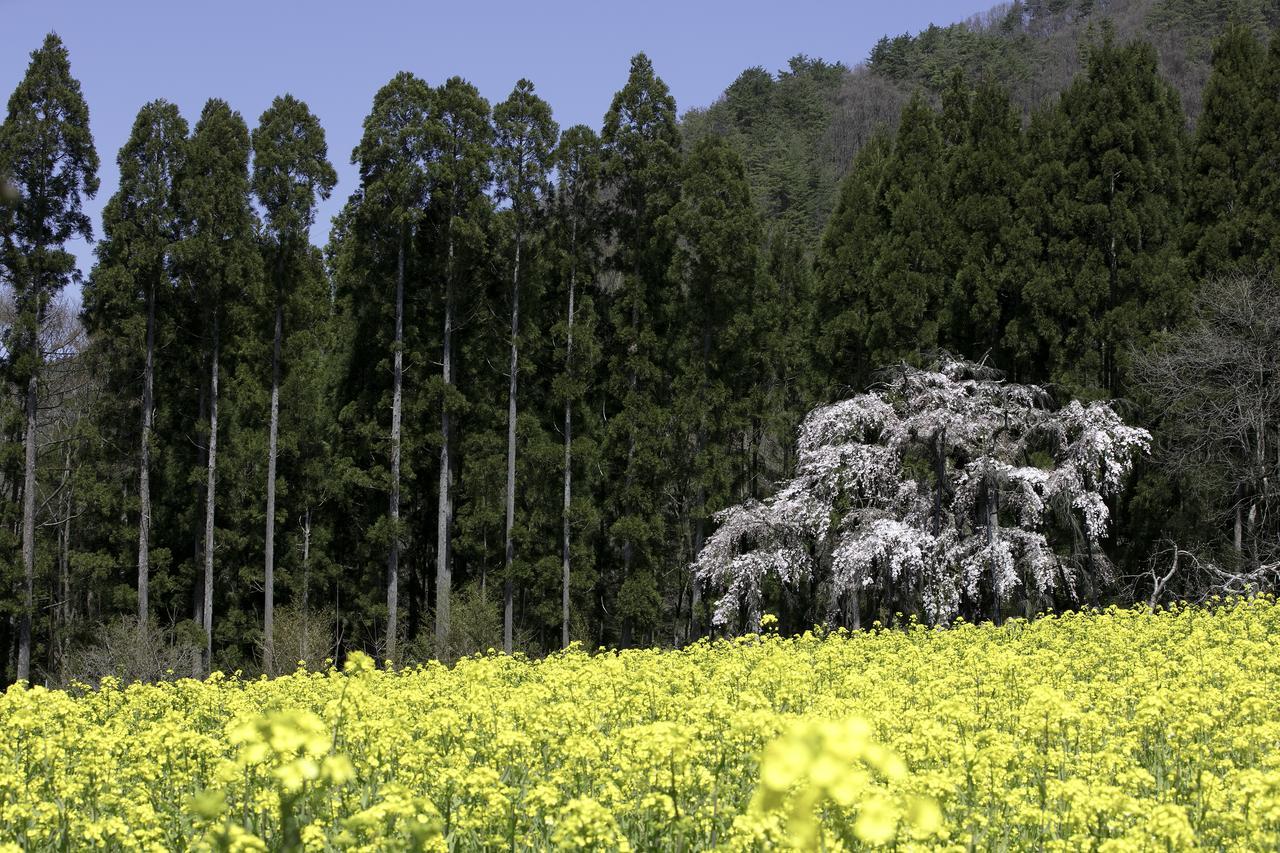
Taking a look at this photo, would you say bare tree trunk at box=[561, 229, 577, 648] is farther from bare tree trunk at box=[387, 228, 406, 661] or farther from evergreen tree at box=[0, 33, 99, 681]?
evergreen tree at box=[0, 33, 99, 681]

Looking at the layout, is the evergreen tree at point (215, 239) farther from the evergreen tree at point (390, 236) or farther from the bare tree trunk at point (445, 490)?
the bare tree trunk at point (445, 490)

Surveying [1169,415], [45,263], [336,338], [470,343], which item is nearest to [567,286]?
[470,343]

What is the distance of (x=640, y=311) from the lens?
24828mm

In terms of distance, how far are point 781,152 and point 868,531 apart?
30.8 m

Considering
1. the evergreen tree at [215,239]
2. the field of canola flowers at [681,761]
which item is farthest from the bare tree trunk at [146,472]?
the field of canola flowers at [681,761]

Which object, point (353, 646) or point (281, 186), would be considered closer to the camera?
point (281, 186)

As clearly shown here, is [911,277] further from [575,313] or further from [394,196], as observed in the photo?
[394,196]

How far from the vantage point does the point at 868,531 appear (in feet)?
58.7

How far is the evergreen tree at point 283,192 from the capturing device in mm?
24422

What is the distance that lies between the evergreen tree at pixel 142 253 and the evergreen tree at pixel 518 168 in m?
6.84

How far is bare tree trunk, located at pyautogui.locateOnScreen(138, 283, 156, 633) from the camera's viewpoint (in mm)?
23469

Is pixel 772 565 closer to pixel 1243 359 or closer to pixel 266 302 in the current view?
pixel 1243 359

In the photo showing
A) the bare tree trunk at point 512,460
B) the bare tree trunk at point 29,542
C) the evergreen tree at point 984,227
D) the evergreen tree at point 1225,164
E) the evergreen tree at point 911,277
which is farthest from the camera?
the bare tree trunk at point 512,460

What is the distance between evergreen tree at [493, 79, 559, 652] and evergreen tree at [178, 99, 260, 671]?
5.56 meters
